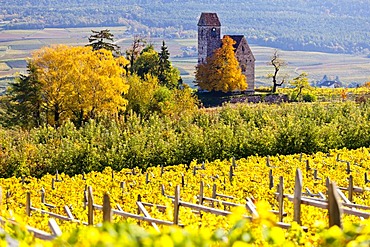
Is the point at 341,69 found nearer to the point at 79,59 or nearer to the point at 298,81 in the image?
the point at 298,81

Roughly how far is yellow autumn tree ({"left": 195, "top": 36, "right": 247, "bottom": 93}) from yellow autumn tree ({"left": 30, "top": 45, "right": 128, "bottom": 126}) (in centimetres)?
1823

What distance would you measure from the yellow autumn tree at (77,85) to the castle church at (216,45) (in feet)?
73.3

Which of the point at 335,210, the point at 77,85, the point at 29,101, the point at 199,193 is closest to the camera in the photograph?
the point at 335,210

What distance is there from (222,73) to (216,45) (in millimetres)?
5358

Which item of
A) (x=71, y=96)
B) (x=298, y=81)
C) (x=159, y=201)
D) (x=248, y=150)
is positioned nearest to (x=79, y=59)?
(x=71, y=96)

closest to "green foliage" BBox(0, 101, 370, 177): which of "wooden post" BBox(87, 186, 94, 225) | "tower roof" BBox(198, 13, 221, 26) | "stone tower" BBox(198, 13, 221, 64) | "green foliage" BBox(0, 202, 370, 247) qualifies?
"wooden post" BBox(87, 186, 94, 225)

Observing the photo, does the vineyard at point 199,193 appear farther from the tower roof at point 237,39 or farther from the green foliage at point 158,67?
the tower roof at point 237,39

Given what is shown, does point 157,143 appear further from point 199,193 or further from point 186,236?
point 186,236

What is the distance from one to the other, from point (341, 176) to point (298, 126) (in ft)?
32.0

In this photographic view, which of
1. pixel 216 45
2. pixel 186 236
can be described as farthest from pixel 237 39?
pixel 186 236

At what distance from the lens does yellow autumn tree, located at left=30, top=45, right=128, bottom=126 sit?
41031mm

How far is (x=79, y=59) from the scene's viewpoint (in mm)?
42000

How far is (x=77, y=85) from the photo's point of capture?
4119 cm

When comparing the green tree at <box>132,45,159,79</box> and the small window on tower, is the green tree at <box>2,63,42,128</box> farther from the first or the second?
the small window on tower
